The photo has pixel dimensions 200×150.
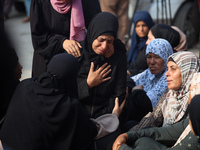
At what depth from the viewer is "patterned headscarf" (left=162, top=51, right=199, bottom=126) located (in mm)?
2885

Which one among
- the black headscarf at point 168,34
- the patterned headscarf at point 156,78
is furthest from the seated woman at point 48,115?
the black headscarf at point 168,34

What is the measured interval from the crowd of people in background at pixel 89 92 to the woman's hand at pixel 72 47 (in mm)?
10

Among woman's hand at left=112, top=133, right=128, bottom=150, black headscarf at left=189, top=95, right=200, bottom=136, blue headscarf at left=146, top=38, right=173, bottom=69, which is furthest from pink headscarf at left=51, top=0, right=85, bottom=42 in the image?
black headscarf at left=189, top=95, right=200, bottom=136

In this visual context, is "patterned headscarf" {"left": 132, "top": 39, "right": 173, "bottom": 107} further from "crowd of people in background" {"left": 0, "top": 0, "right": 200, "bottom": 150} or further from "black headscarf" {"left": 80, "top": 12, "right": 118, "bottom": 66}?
"black headscarf" {"left": 80, "top": 12, "right": 118, "bottom": 66}

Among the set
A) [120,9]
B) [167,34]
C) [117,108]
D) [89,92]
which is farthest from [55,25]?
[120,9]

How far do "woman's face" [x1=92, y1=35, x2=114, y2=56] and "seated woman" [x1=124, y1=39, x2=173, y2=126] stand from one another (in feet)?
2.55

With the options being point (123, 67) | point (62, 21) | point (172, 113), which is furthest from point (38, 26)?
point (172, 113)

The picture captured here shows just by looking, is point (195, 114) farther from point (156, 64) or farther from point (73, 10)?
point (156, 64)

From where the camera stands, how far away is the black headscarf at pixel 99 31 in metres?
2.96

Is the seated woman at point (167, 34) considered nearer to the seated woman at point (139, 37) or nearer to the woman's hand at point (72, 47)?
the seated woman at point (139, 37)

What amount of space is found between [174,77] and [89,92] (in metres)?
0.83

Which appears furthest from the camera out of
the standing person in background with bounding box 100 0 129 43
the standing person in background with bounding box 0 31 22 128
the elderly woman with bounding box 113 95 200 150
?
the standing person in background with bounding box 100 0 129 43

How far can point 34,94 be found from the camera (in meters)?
2.34

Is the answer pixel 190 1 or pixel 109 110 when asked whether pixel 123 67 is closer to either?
pixel 109 110
